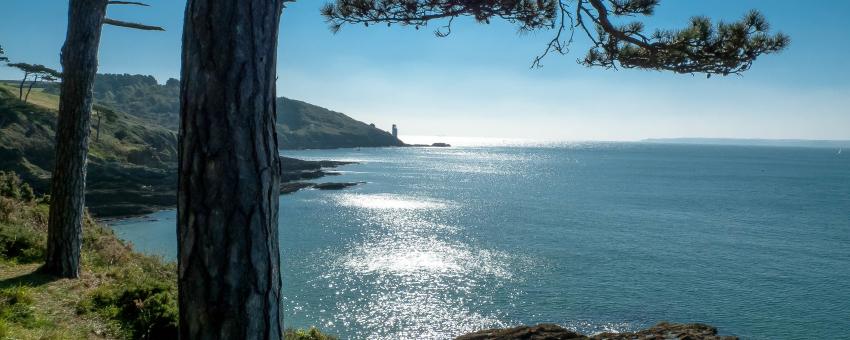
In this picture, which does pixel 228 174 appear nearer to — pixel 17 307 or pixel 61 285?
pixel 17 307

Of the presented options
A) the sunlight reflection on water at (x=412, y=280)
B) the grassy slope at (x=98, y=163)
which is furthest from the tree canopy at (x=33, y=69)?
the sunlight reflection on water at (x=412, y=280)

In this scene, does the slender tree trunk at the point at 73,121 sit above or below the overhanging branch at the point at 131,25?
below

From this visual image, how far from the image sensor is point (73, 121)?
9414 millimetres

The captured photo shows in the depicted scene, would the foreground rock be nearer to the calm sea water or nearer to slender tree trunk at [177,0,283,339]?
the calm sea water

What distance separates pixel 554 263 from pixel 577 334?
16.3 m

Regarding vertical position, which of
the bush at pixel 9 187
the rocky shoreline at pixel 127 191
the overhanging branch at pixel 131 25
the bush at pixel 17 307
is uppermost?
the overhanging branch at pixel 131 25

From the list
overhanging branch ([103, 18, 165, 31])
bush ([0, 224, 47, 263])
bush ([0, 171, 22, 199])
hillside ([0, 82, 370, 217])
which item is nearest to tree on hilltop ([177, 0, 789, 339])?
overhanging branch ([103, 18, 165, 31])

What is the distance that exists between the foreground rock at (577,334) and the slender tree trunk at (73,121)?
1245 centimetres

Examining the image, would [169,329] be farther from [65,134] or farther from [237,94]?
[237,94]

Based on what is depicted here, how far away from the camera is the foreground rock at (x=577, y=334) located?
18062 millimetres

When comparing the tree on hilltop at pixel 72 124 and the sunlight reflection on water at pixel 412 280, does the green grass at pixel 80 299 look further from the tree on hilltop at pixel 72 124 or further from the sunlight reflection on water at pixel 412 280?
the sunlight reflection on water at pixel 412 280

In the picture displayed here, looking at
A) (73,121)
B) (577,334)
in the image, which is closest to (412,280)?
(577,334)

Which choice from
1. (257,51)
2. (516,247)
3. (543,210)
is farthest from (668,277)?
(257,51)

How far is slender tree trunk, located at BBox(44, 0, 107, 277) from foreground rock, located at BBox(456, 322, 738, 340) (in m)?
12.4
